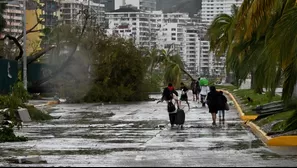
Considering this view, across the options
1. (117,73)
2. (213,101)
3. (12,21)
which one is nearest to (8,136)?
(213,101)

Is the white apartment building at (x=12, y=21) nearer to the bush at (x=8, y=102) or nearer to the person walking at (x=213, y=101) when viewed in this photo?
the bush at (x=8, y=102)

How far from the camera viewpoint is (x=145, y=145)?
20.3 meters

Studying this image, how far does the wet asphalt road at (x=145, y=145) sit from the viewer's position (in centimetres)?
1599

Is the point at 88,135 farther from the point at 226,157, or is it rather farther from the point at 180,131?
the point at 226,157

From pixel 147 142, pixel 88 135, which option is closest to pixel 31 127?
pixel 88 135

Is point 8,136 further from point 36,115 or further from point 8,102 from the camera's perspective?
point 36,115

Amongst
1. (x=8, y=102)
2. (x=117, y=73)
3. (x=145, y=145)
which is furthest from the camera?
(x=117, y=73)

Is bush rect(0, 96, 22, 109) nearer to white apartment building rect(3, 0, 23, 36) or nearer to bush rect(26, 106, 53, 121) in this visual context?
bush rect(26, 106, 53, 121)

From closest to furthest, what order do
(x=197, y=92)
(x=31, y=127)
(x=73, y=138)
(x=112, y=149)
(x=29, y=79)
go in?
1. (x=112, y=149)
2. (x=73, y=138)
3. (x=31, y=127)
4. (x=197, y=92)
5. (x=29, y=79)

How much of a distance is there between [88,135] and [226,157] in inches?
331

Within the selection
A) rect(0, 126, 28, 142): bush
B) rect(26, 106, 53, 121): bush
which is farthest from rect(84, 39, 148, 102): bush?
rect(0, 126, 28, 142): bush

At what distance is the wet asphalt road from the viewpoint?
16.0m

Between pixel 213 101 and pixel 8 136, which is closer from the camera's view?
pixel 8 136

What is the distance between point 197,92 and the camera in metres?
52.3
